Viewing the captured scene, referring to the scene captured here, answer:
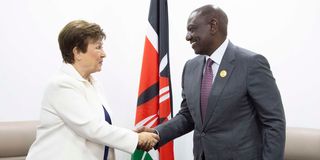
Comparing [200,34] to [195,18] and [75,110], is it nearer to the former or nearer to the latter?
[195,18]

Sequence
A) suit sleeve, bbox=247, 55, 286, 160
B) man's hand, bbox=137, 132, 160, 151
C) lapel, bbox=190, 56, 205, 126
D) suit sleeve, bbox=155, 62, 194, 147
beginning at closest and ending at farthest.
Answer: suit sleeve, bbox=247, 55, 286, 160, lapel, bbox=190, 56, 205, 126, man's hand, bbox=137, 132, 160, 151, suit sleeve, bbox=155, 62, 194, 147

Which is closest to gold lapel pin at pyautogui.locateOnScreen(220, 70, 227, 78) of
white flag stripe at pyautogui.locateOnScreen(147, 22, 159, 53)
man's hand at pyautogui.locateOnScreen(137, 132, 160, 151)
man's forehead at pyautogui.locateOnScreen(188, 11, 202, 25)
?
man's forehead at pyautogui.locateOnScreen(188, 11, 202, 25)

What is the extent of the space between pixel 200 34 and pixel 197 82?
26 centimetres

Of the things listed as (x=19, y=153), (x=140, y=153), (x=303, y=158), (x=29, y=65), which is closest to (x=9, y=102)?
(x=29, y=65)

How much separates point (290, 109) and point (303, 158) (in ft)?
2.09

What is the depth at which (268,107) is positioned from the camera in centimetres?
174

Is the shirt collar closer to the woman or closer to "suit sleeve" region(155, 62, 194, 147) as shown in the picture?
"suit sleeve" region(155, 62, 194, 147)

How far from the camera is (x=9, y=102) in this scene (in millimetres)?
3037

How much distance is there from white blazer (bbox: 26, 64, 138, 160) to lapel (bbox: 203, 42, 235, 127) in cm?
53

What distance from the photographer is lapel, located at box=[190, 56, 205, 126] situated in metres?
1.96

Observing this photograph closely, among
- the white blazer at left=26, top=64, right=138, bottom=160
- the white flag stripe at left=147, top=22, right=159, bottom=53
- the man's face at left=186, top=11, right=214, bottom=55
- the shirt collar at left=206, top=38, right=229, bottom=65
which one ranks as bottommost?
the white blazer at left=26, top=64, right=138, bottom=160

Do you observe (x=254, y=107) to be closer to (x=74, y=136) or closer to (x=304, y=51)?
(x=74, y=136)

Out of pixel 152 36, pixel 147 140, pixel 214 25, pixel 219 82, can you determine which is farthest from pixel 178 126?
pixel 152 36

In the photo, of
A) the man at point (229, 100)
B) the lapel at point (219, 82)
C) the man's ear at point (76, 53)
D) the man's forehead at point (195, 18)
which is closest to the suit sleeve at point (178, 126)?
the man at point (229, 100)
